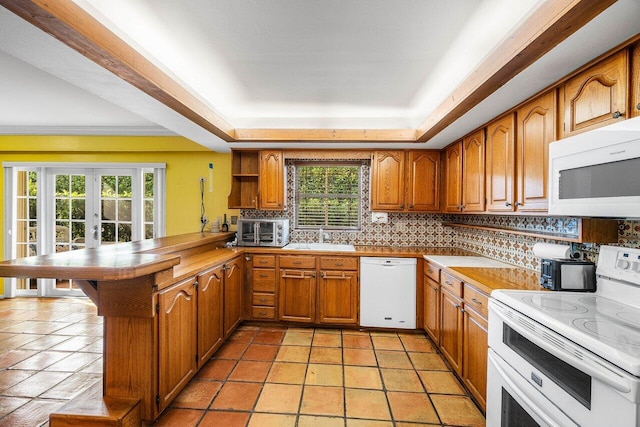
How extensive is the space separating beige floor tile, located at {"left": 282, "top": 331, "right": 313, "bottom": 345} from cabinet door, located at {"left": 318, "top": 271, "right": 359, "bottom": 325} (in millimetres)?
246

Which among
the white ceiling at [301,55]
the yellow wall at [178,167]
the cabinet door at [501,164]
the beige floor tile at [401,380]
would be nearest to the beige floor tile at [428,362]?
the beige floor tile at [401,380]

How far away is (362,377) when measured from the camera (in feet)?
8.17

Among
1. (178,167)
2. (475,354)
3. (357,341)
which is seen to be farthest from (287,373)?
(178,167)

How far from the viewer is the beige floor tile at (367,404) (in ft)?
6.68

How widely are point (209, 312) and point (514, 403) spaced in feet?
7.31

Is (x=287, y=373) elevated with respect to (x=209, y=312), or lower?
lower

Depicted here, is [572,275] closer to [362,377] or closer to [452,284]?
[452,284]

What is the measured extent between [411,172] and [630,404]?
303cm

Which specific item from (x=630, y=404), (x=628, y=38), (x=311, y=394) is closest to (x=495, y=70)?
(x=628, y=38)

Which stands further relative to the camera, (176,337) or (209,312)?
(209,312)

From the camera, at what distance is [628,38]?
1381 millimetres

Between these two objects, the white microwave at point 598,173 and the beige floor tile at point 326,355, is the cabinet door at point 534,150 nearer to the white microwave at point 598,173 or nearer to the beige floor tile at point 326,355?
the white microwave at point 598,173

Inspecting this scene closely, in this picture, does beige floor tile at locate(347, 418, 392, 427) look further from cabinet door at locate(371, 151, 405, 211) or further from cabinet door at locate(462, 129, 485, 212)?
cabinet door at locate(371, 151, 405, 211)

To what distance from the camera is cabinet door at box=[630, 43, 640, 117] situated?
1.34 metres
